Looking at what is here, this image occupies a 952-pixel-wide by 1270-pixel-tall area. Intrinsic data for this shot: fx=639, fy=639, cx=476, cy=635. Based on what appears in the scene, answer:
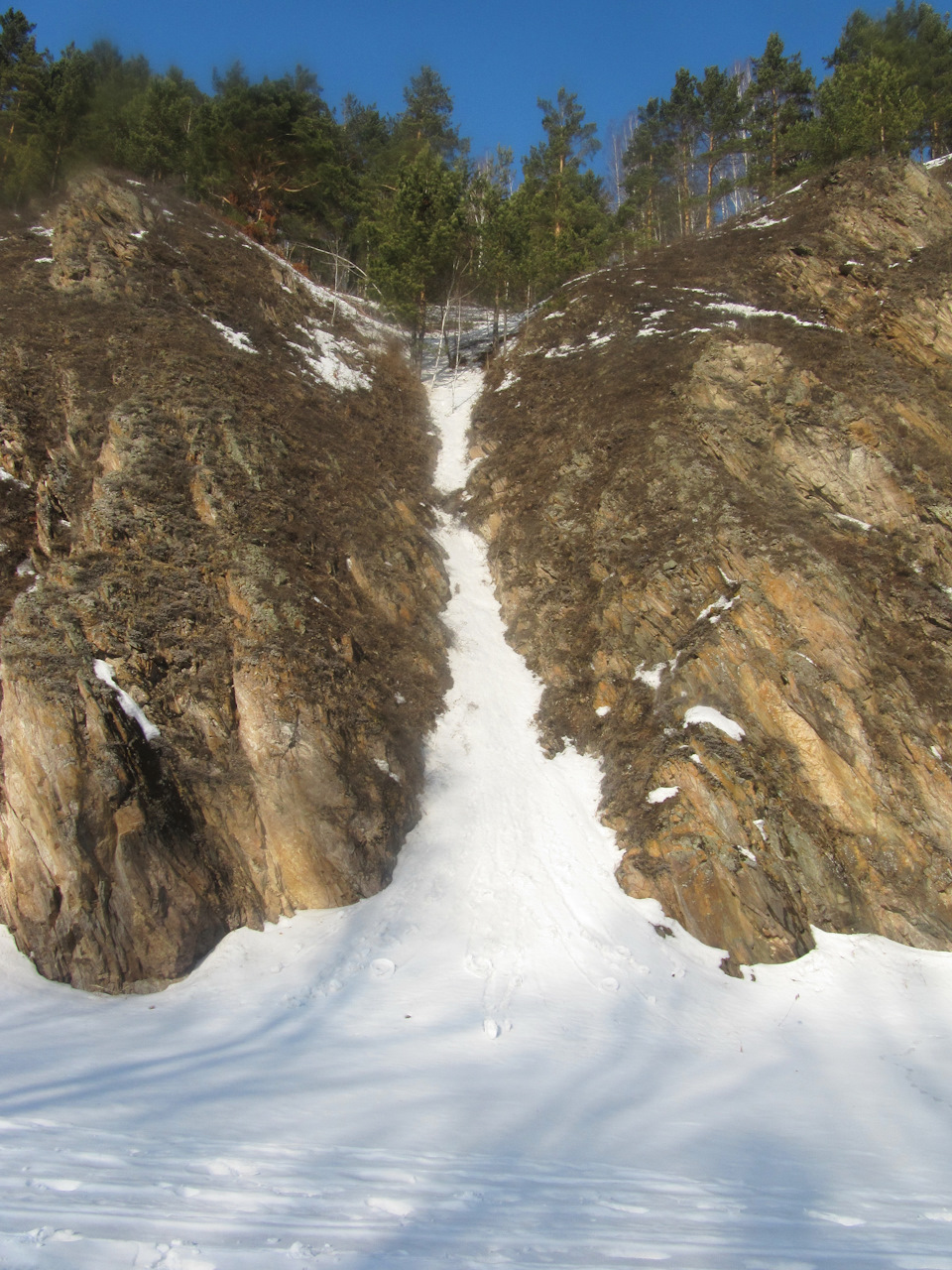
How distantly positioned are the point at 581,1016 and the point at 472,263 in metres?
30.1

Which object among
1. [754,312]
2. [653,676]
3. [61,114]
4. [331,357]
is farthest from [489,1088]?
[61,114]

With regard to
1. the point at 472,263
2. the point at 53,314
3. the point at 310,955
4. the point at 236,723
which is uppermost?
the point at 472,263

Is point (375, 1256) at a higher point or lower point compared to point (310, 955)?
lower

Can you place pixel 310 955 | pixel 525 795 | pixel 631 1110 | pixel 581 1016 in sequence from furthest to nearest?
pixel 525 795
pixel 310 955
pixel 581 1016
pixel 631 1110

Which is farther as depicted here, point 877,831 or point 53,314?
point 53,314

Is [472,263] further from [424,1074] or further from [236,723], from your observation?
[424,1074]

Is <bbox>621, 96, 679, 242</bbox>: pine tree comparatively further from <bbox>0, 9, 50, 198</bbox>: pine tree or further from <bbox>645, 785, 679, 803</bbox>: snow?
<bbox>645, 785, 679, 803</bbox>: snow

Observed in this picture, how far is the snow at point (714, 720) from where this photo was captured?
1251 centimetres

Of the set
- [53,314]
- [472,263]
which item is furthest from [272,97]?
[53,314]

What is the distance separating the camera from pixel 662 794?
39.9 feet

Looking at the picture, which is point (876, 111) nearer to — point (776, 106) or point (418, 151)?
point (776, 106)

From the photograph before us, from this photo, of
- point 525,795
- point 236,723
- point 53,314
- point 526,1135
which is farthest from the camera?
point 53,314

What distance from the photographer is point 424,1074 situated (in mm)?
7480

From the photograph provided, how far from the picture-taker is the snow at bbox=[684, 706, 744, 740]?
12.5 metres
